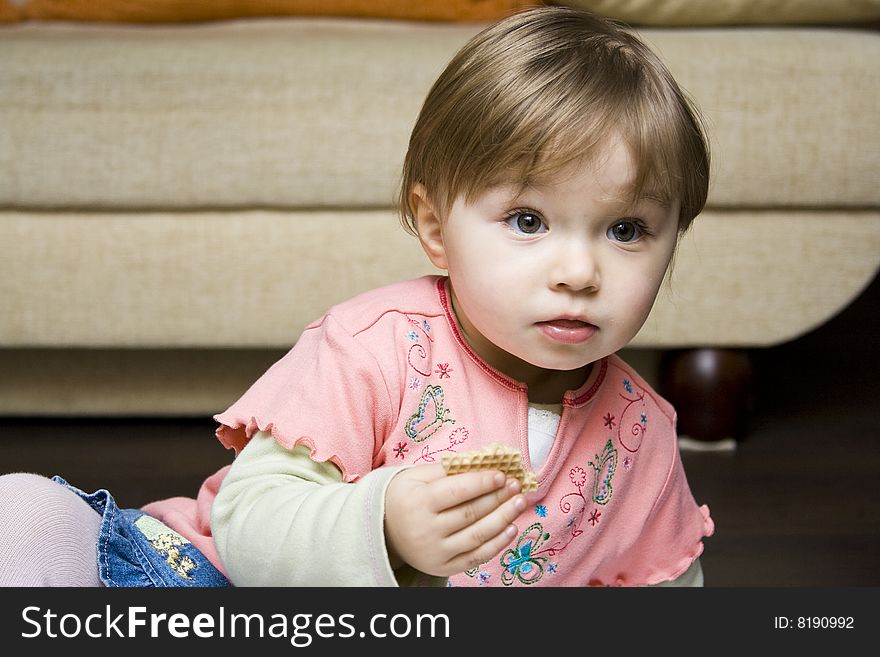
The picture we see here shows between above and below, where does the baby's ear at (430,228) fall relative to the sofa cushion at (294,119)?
below

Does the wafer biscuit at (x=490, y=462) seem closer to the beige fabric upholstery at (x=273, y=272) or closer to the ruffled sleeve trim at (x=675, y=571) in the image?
the ruffled sleeve trim at (x=675, y=571)

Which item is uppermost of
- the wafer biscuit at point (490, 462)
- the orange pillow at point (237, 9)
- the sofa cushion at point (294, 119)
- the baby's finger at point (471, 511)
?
the orange pillow at point (237, 9)

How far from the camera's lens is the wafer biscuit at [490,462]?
1.92 ft

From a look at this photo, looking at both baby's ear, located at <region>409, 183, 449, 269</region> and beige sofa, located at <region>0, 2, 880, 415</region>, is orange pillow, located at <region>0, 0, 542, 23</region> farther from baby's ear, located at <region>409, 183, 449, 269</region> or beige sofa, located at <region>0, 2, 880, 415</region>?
baby's ear, located at <region>409, 183, 449, 269</region>

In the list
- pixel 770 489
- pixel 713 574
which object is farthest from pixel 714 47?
pixel 713 574

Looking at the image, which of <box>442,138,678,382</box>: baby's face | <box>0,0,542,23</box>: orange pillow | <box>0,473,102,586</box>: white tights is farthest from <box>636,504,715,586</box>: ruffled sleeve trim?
<box>0,0,542,23</box>: orange pillow

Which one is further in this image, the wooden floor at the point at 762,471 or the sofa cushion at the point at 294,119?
the sofa cushion at the point at 294,119

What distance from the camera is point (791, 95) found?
134 centimetres

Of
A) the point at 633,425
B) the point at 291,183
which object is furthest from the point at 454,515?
the point at 291,183

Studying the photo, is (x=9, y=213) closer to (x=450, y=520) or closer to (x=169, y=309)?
(x=169, y=309)

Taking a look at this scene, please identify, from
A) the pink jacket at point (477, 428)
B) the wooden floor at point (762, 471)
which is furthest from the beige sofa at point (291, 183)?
the pink jacket at point (477, 428)

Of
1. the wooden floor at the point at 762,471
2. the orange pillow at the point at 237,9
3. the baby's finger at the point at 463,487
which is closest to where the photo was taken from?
the baby's finger at the point at 463,487

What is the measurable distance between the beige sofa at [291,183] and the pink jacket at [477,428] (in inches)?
21.4

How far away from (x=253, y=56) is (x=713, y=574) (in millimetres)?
770
